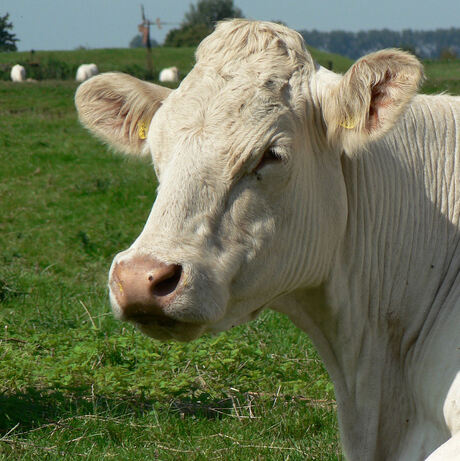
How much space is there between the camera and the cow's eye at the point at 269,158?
10.3ft

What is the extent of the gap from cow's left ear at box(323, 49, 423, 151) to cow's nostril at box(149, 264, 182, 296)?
954mm

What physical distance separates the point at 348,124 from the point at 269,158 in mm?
370

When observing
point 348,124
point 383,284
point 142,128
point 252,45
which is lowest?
point 383,284

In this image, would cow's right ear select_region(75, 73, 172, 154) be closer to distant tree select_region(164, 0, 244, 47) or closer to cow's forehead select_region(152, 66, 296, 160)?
cow's forehead select_region(152, 66, 296, 160)

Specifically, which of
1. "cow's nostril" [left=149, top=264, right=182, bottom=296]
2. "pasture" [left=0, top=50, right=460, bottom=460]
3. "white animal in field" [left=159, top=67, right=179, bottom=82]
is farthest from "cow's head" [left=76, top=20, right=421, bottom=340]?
"white animal in field" [left=159, top=67, right=179, bottom=82]

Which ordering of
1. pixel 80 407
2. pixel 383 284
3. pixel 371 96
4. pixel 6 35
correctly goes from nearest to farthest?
pixel 371 96
pixel 383 284
pixel 80 407
pixel 6 35

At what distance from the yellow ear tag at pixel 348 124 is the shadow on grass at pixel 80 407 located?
2.48 meters

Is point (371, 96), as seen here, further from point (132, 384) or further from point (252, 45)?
point (132, 384)

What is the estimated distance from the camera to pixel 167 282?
281cm

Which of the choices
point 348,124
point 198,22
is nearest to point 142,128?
point 348,124

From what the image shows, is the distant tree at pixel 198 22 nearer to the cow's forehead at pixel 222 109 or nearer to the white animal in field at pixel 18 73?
the white animal in field at pixel 18 73

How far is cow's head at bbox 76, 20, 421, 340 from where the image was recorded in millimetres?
2869

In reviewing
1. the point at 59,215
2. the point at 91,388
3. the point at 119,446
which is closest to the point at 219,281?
the point at 119,446

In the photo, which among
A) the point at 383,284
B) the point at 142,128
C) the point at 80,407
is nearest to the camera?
the point at 383,284
